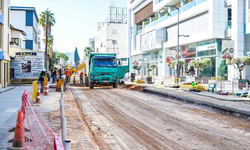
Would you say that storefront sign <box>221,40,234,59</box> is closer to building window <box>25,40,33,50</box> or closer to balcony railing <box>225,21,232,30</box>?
balcony railing <box>225,21,232,30</box>

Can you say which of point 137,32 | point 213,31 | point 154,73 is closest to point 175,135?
point 213,31

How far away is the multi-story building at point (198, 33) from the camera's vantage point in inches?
1205

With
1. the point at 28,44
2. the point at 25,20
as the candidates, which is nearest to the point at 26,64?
the point at 28,44

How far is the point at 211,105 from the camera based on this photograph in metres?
14.0

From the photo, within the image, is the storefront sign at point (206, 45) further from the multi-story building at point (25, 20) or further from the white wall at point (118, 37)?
the white wall at point (118, 37)

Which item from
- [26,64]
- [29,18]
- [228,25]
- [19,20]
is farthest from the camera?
[29,18]

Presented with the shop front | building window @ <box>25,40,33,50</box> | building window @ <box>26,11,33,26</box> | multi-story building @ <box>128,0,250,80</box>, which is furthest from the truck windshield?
building window @ <box>26,11,33,26</box>

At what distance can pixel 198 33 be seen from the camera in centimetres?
3669

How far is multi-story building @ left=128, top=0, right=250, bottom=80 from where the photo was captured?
30.6 metres

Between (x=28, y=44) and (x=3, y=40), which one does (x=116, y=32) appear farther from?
(x=3, y=40)

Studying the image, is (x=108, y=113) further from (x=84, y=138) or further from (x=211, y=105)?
(x=211, y=105)

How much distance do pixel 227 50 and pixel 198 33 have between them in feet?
26.5

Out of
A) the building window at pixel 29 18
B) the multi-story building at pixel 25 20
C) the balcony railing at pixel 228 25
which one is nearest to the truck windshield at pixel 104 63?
the balcony railing at pixel 228 25

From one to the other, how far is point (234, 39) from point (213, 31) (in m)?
3.15
